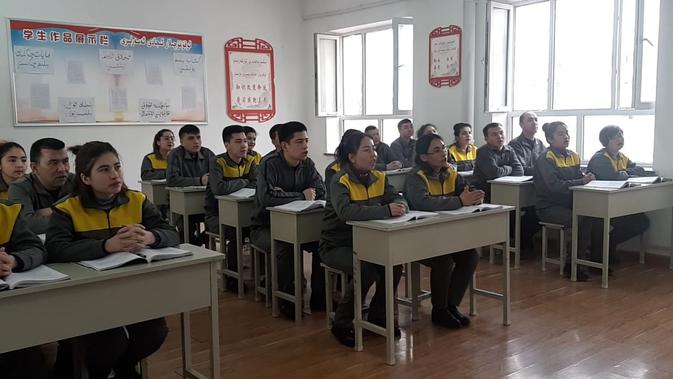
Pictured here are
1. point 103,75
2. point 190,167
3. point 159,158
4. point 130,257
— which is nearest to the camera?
point 130,257

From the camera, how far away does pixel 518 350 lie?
3227mm

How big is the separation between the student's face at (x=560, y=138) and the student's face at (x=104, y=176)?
3633 mm

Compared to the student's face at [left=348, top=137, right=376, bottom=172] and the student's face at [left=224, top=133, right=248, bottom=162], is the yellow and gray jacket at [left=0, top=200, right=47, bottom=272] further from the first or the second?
the student's face at [left=224, top=133, right=248, bottom=162]

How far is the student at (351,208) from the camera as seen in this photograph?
331 centimetres

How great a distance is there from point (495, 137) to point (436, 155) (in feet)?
6.93

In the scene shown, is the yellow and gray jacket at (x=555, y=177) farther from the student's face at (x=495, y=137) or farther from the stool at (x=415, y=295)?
the stool at (x=415, y=295)

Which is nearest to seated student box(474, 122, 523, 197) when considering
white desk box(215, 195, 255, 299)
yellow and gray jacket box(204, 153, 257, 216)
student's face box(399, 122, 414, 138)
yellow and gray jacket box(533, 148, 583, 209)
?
yellow and gray jacket box(533, 148, 583, 209)

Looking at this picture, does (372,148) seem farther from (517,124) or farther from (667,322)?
(517,124)

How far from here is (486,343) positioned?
334 centimetres

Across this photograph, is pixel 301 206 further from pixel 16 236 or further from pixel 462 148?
pixel 462 148

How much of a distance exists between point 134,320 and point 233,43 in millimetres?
5977

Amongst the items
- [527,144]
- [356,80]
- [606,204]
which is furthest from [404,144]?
[606,204]

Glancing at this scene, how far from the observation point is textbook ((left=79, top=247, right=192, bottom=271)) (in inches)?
88.3

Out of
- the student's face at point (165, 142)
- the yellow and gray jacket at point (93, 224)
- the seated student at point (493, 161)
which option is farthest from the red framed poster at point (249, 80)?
the yellow and gray jacket at point (93, 224)
